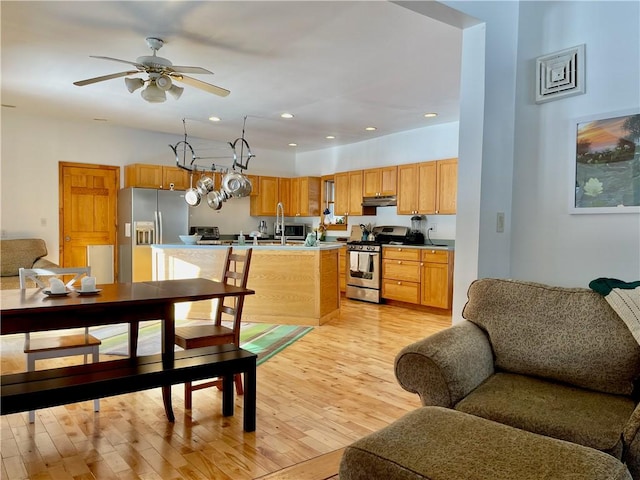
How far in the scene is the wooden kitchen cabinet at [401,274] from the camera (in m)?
6.18

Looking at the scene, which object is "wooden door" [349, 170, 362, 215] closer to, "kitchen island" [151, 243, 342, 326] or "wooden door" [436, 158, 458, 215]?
"wooden door" [436, 158, 458, 215]

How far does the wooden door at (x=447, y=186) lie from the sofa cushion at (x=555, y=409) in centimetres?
425

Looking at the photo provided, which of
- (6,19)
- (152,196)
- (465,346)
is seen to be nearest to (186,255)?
(152,196)

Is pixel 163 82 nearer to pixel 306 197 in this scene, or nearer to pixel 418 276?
pixel 418 276

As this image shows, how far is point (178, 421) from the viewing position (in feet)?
8.79

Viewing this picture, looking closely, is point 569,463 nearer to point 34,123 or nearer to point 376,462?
point 376,462

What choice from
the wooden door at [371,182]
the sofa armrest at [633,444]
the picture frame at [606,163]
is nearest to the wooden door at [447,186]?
the wooden door at [371,182]

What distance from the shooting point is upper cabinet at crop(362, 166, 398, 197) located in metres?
6.86

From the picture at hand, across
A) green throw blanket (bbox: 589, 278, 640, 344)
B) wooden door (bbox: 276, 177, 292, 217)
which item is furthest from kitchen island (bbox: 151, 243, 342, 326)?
green throw blanket (bbox: 589, 278, 640, 344)

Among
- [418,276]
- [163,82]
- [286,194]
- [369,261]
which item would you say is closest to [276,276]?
[369,261]

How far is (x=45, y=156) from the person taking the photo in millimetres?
6285

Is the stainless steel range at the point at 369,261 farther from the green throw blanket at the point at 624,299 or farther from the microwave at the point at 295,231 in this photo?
the green throw blanket at the point at 624,299

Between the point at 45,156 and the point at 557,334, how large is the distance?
673 cm

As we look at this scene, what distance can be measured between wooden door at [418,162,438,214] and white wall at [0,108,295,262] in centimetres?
422
